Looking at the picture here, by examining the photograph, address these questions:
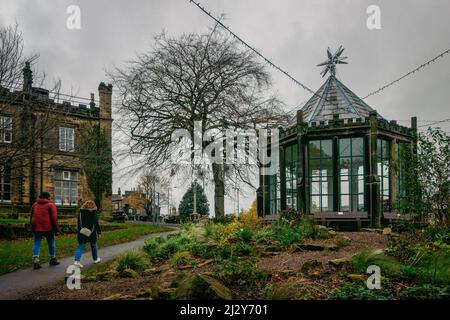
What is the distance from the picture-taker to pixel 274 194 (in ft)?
56.4

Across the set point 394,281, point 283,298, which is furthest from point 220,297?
point 394,281

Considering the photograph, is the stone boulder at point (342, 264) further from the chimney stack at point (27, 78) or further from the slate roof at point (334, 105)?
the chimney stack at point (27, 78)

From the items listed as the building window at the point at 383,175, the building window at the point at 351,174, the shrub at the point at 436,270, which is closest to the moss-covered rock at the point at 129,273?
the shrub at the point at 436,270

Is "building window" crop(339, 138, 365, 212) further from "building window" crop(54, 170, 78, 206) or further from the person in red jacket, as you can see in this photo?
"building window" crop(54, 170, 78, 206)

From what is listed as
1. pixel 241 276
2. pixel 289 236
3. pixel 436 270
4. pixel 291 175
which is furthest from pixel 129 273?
pixel 291 175

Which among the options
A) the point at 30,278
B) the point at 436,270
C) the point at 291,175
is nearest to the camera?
the point at 436,270

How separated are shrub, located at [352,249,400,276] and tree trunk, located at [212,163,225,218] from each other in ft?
38.3

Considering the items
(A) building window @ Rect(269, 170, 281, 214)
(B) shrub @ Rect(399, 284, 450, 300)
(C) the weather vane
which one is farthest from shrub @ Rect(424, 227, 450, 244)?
(C) the weather vane

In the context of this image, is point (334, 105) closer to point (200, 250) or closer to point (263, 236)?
point (263, 236)

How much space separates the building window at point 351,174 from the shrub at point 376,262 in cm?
836

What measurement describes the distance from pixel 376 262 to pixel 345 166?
9048mm

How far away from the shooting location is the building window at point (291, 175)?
16.0 metres

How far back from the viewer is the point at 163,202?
2539 inches
